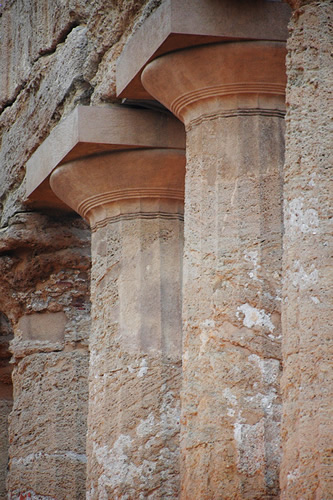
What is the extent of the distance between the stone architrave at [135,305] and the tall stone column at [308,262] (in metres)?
2.86

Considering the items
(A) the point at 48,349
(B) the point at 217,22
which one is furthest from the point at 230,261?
(A) the point at 48,349

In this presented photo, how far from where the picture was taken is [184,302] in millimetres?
6648

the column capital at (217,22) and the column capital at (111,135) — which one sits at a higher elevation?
the column capital at (217,22)

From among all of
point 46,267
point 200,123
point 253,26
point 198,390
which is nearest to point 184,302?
point 198,390

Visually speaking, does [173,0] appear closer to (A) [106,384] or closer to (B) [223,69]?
(B) [223,69]

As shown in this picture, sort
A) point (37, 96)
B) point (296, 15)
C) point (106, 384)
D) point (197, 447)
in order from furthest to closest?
point (37, 96) → point (106, 384) → point (197, 447) → point (296, 15)

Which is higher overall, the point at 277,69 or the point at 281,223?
the point at 277,69

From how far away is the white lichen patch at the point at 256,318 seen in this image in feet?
21.1

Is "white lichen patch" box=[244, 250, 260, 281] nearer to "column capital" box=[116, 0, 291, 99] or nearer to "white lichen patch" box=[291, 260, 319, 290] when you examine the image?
"column capital" box=[116, 0, 291, 99]

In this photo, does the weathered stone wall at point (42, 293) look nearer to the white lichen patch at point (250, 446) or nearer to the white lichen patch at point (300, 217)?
the white lichen patch at point (250, 446)

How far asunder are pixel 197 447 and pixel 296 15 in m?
2.55

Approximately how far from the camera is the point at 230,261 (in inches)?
258

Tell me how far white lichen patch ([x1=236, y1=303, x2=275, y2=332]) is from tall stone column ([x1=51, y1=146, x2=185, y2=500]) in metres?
1.52

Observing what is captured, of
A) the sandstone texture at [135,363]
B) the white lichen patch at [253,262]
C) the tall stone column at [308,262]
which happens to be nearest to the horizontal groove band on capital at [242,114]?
the white lichen patch at [253,262]
